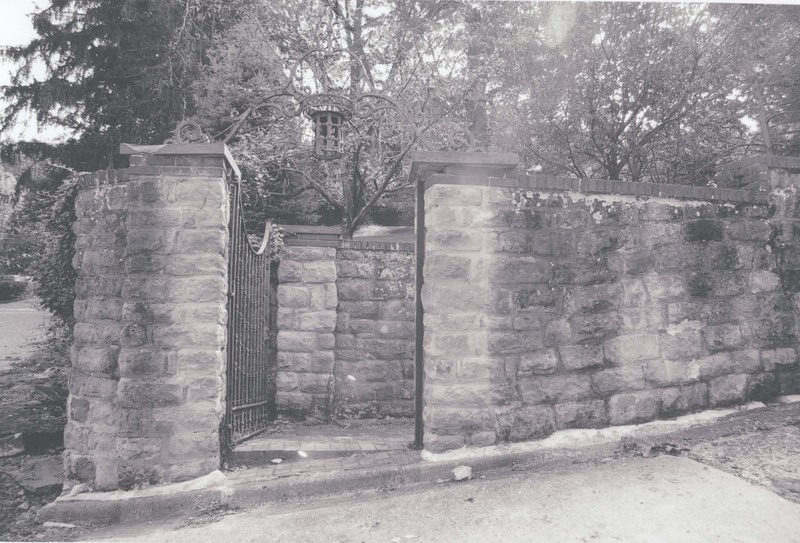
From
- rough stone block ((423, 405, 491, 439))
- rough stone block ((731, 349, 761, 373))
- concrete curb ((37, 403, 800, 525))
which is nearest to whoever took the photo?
concrete curb ((37, 403, 800, 525))

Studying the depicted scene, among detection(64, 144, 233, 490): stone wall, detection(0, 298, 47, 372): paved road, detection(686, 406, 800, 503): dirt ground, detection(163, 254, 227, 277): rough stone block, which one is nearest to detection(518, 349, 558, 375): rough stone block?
detection(686, 406, 800, 503): dirt ground

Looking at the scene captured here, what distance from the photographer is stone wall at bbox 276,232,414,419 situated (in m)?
4.57

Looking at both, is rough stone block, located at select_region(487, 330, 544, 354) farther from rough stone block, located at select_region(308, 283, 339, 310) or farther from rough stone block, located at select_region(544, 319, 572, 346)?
rough stone block, located at select_region(308, 283, 339, 310)

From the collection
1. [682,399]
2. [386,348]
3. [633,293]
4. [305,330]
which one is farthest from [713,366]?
[305,330]

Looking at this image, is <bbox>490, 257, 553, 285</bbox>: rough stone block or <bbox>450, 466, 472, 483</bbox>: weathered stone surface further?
<bbox>490, 257, 553, 285</bbox>: rough stone block

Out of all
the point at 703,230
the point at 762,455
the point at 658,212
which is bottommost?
the point at 762,455

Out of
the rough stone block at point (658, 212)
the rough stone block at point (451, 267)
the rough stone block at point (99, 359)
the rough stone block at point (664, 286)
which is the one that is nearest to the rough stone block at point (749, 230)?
the rough stone block at point (658, 212)

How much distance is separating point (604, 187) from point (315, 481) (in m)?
2.66

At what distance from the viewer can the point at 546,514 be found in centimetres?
229

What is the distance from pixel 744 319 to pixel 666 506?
71.8 inches

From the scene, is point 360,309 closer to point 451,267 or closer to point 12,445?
point 451,267

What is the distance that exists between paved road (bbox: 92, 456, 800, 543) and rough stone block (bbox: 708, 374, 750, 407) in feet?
2.61

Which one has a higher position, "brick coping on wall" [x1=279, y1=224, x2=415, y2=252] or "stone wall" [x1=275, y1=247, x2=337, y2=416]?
"brick coping on wall" [x1=279, y1=224, x2=415, y2=252]

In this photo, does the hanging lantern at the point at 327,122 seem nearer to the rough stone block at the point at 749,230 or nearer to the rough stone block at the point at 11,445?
the rough stone block at the point at 749,230
